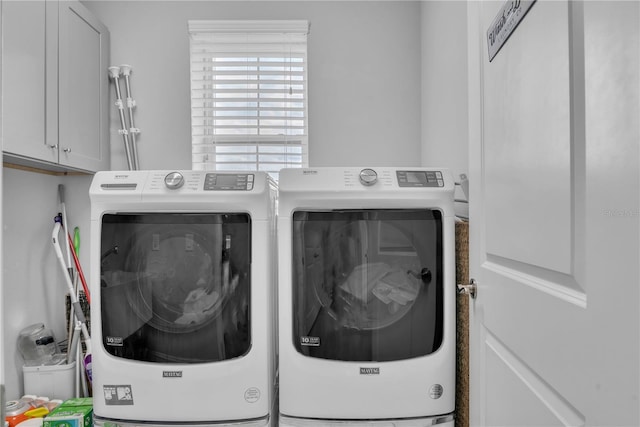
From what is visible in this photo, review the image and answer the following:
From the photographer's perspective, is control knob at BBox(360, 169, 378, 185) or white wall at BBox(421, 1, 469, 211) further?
white wall at BBox(421, 1, 469, 211)

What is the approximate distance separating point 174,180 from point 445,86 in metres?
1.34

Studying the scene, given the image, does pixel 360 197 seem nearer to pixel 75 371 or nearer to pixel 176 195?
pixel 176 195

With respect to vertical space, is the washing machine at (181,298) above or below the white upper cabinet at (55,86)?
below

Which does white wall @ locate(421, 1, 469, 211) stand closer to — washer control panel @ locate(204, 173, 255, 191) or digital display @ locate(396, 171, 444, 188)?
digital display @ locate(396, 171, 444, 188)

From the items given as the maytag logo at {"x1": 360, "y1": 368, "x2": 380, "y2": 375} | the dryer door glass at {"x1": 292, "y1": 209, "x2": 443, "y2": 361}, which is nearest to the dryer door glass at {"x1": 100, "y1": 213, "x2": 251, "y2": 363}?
the dryer door glass at {"x1": 292, "y1": 209, "x2": 443, "y2": 361}

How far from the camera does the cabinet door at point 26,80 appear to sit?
150 centimetres

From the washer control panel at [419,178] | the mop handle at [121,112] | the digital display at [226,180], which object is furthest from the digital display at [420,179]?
the mop handle at [121,112]

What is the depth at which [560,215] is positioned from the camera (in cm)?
66

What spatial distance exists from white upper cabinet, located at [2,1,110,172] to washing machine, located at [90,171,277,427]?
548mm

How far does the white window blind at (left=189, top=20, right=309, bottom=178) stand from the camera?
226 centimetres

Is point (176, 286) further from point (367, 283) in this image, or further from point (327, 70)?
point (327, 70)

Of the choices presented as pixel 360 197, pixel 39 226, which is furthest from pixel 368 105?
pixel 39 226

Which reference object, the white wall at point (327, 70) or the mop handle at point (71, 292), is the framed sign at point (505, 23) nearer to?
the white wall at point (327, 70)

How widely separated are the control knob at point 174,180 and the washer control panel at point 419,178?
2.47 feet
